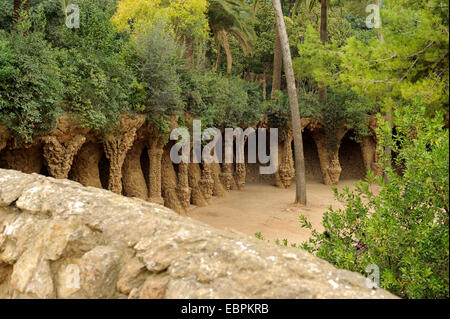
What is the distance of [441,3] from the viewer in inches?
158

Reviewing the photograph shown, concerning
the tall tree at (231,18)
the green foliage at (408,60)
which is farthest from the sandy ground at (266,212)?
the tall tree at (231,18)

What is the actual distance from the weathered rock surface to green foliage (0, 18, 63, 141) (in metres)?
5.21

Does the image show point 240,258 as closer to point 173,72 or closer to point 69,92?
point 69,92

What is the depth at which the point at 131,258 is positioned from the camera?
6.58 feet

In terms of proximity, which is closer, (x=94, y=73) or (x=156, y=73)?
(x=94, y=73)

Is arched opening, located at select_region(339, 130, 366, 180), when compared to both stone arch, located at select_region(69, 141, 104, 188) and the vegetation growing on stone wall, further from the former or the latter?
stone arch, located at select_region(69, 141, 104, 188)

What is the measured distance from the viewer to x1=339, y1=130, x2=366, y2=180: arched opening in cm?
2352

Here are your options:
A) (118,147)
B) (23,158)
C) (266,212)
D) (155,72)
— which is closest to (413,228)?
(23,158)

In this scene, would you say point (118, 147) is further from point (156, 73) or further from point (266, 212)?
point (266, 212)

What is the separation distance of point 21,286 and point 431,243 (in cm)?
300

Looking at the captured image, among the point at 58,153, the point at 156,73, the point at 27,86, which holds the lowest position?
the point at 58,153

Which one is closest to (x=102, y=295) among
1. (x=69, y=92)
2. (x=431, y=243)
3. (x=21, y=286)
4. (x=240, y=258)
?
(x=21, y=286)

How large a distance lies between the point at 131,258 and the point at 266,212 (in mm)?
12805

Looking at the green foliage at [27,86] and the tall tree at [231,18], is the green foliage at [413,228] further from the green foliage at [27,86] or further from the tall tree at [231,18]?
the tall tree at [231,18]
